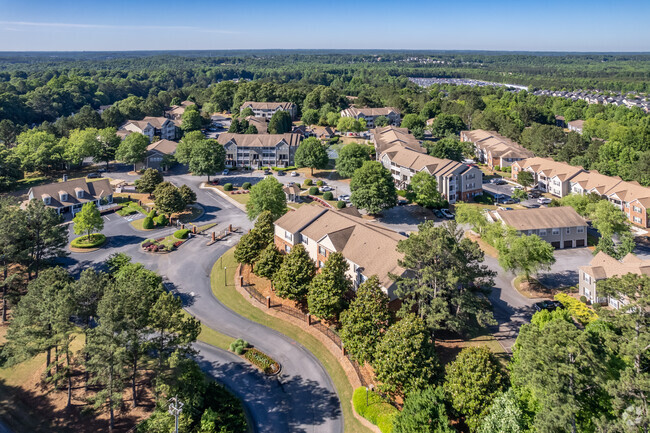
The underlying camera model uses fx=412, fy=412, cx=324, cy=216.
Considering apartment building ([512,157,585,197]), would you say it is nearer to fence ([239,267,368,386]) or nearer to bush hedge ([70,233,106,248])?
fence ([239,267,368,386])

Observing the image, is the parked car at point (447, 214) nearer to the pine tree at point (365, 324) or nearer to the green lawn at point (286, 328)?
the green lawn at point (286, 328)

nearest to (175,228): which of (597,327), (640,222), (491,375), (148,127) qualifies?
(491,375)

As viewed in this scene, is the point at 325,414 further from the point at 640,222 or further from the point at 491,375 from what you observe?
the point at 640,222

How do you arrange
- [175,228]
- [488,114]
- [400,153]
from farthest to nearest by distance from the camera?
1. [488,114]
2. [400,153]
3. [175,228]

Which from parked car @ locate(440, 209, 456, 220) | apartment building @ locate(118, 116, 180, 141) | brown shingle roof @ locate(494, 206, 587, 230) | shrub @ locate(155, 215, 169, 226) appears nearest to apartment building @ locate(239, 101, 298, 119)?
apartment building @ locate(118, 116, 180, 141)

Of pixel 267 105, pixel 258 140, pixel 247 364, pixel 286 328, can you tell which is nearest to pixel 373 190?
pixel 286 328

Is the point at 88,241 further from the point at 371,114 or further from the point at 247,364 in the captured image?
the point at 371,114
